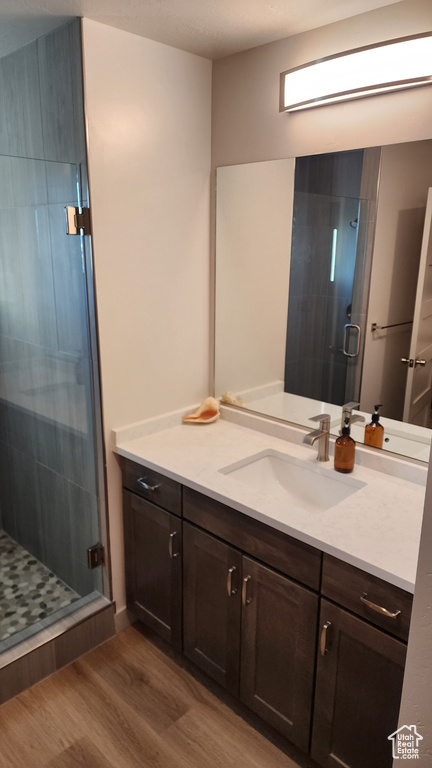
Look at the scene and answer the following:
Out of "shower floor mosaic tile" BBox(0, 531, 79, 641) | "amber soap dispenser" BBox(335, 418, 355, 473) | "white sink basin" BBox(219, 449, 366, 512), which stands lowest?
"shower floor mosaic tile" BBox(0, 531, 79, 641)

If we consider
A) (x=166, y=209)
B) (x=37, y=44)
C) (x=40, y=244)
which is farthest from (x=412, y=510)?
(x=37, y=44)

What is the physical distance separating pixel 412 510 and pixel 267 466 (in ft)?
1.98

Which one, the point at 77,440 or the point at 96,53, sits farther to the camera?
the point at 77,440

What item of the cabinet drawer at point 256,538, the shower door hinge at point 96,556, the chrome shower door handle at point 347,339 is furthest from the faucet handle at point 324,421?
the shower door hinge at point 96,556

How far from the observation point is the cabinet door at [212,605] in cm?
174

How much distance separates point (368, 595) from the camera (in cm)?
135

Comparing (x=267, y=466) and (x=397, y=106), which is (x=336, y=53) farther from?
(x=267, y=466)

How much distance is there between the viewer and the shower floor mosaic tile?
7.23 feet

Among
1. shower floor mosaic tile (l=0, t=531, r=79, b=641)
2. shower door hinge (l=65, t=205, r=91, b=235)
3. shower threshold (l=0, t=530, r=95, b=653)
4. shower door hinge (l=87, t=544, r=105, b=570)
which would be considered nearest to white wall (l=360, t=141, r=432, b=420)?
shower door hinge (l=65, t=205, r=91, b=235)

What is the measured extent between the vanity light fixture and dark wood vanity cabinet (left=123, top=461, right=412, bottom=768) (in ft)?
4.55

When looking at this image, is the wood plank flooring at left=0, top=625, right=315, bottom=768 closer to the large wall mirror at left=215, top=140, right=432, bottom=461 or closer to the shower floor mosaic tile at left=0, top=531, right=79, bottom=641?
the shower floor mosaic tile at left=0, top=531, right=79, bottom=641

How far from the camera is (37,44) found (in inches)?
74.3

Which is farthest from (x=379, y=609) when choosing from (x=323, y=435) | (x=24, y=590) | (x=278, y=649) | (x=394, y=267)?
(x=24, y=590)

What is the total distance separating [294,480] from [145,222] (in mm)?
1133
